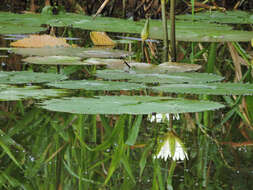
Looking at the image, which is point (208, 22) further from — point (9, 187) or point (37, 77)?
point (9, 187)

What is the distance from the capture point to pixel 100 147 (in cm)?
145

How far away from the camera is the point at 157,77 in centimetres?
224

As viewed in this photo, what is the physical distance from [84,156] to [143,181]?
0.24m

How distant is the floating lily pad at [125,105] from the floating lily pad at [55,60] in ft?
2.02

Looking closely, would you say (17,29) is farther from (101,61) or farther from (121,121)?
(121,121)

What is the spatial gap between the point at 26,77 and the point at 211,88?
0.69 meters

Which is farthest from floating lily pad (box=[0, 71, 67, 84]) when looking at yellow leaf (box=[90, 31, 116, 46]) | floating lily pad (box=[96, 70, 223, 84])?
yellow leaf (box=[90, 31, 116, 46])

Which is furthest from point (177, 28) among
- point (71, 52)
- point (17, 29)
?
point (71, 52)

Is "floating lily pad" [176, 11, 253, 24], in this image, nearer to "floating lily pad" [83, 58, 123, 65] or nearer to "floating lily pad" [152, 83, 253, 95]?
"floating lily pad" [83, 58, 123, 65]

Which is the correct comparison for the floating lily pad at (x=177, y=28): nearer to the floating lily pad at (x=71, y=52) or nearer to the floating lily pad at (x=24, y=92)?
the floating lily pad at (x=71, y=52)

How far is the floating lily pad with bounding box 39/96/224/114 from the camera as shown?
5.50 feet

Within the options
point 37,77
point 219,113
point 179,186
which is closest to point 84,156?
point 179,186

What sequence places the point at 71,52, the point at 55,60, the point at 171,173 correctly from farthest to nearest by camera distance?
the point at 71,52
the point at 55,60
the point at 171,173

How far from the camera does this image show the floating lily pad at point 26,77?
211cm
